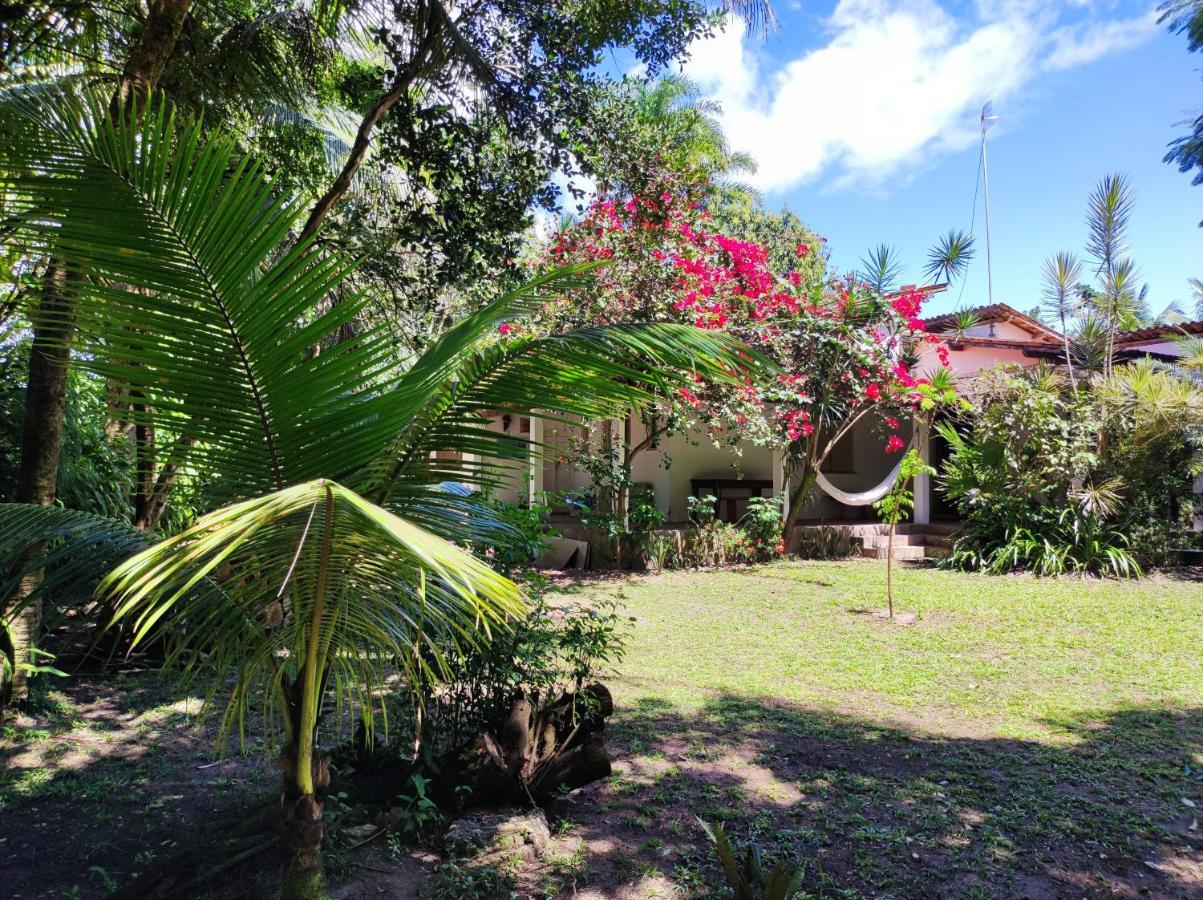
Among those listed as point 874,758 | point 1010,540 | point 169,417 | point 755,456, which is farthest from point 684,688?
point 755,456

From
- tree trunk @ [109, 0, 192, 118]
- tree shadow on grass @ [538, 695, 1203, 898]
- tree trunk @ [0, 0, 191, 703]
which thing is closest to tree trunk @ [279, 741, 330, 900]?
tree shadow on grass @ [538, 695, 1203, 898]

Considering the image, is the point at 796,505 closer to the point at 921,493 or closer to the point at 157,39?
the point at 921,493

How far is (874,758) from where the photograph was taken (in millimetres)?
3791

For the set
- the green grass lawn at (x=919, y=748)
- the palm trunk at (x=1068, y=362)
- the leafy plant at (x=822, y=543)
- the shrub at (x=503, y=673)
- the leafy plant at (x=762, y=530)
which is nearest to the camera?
the green grass lawn at (x=919, y=748)

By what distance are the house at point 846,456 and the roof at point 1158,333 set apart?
16mm

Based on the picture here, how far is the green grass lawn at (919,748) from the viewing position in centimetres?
279

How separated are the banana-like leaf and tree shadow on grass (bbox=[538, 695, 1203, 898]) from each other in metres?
1.27

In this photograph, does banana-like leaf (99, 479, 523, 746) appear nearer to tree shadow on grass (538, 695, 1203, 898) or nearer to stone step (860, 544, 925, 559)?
tree shadow on grass (538, 695, 1203, 898)

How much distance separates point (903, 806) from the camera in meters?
3.25

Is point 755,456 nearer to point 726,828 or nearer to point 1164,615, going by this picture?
point 1164,615

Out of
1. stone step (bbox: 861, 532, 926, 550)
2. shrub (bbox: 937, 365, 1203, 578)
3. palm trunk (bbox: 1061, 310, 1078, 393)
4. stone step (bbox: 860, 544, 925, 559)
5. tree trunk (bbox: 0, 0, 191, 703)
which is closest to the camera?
tree trunk (bbox: 0, 0, 191, 703)

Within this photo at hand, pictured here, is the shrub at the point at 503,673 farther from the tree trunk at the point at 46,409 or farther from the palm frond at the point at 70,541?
the tree trunk at the point at 46,409

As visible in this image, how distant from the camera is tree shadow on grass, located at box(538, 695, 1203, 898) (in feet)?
8.86

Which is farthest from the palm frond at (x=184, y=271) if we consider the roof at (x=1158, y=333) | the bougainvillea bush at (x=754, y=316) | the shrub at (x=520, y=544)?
the roof at (x=1158, y=333)
